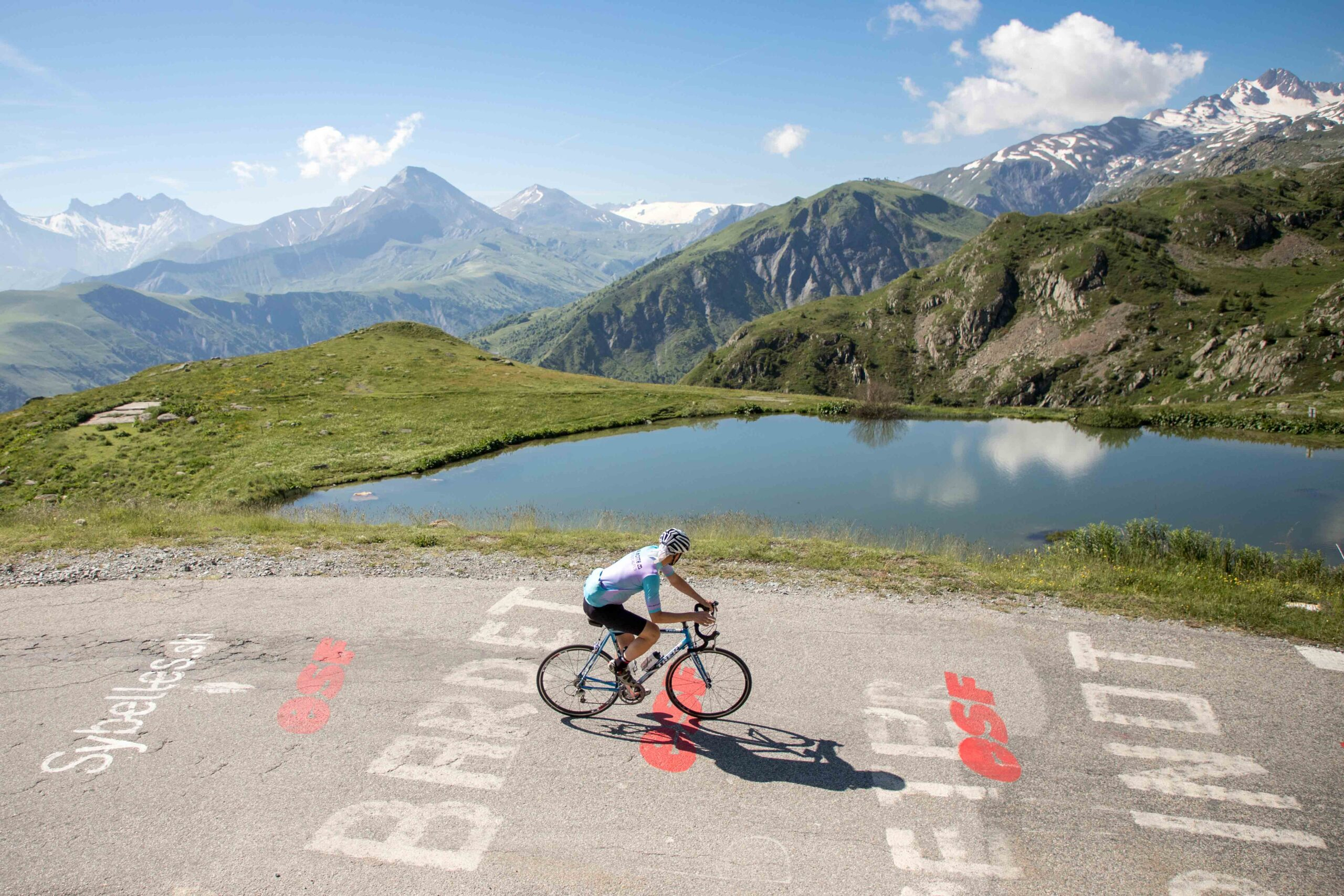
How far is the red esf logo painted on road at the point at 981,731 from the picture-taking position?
8.75m

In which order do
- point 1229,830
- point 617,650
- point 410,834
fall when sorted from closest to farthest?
point 1229,830
point 410,834
point 617,650

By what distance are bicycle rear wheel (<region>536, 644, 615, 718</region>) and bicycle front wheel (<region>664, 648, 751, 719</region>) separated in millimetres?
1024

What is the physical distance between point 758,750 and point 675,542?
10.5ft

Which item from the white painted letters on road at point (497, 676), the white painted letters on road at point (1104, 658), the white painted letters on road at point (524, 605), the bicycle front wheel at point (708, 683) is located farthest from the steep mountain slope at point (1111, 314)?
the white painted letters on road at point (497, 676)

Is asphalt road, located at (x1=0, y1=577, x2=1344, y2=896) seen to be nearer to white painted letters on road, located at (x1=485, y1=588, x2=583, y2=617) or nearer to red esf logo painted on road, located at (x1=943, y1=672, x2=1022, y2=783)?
red esf logo painted on road, located at (x1=943, y1=672, x2=1022, y2=783)

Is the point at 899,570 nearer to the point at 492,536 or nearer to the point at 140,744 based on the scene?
the point at 492,536

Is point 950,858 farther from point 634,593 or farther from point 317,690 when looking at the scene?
point 317,690

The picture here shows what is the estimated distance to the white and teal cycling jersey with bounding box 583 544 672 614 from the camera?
30.0 feet

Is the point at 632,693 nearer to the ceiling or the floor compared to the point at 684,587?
nearer to the floor

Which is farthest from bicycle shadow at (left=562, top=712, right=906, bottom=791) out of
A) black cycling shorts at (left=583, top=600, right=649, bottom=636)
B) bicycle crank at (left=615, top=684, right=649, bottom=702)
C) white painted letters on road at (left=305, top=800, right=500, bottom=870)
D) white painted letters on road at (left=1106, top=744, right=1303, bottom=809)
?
white painted letters on road at (left=1106, top=744, right=1303, bottom=809)

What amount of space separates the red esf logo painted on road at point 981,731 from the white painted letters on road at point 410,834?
20.6ft

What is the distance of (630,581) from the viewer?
926 centimetres

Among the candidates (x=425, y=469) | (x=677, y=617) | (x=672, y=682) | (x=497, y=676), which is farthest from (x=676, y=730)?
(x=425, y=469)

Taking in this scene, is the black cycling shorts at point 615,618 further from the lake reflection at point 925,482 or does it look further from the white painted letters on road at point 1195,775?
the lake reflection at point 925,482
